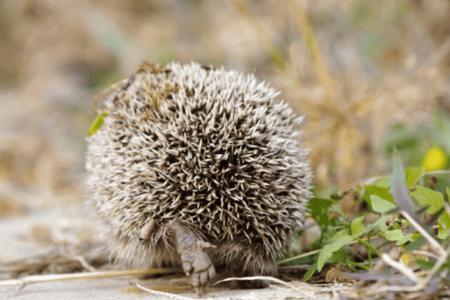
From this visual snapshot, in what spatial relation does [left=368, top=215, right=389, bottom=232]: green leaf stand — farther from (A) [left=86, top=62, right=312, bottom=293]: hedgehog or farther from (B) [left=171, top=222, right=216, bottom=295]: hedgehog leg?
(B) [left=171, top=222, right=216, bottom=295]: hedgehog leg

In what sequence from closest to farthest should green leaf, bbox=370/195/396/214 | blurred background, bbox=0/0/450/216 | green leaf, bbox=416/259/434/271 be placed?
green leaf, bbox=416/259/434/271, green leaf, bbox=370/195/396/214, blurred background, bbox=0/0/450/216

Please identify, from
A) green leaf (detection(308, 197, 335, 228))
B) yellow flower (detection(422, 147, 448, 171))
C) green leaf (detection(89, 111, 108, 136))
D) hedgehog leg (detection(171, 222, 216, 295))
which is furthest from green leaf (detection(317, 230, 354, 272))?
green leaf (detection(89, 111, 108, 136))

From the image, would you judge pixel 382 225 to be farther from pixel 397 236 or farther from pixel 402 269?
pixel 402 269

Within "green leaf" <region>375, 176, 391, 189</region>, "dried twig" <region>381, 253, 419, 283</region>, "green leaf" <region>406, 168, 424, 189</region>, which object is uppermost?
"green leaf" <region>375, 176, 391, 189</region>

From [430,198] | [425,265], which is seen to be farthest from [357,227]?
[425,265]

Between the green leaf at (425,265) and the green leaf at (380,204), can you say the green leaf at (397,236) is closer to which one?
the green leaf at (380,204)

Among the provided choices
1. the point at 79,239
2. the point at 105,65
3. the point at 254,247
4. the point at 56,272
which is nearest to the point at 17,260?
the point at 56,272

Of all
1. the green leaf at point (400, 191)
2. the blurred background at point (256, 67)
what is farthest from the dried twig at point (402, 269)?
the blurred background at point (256, 67)
